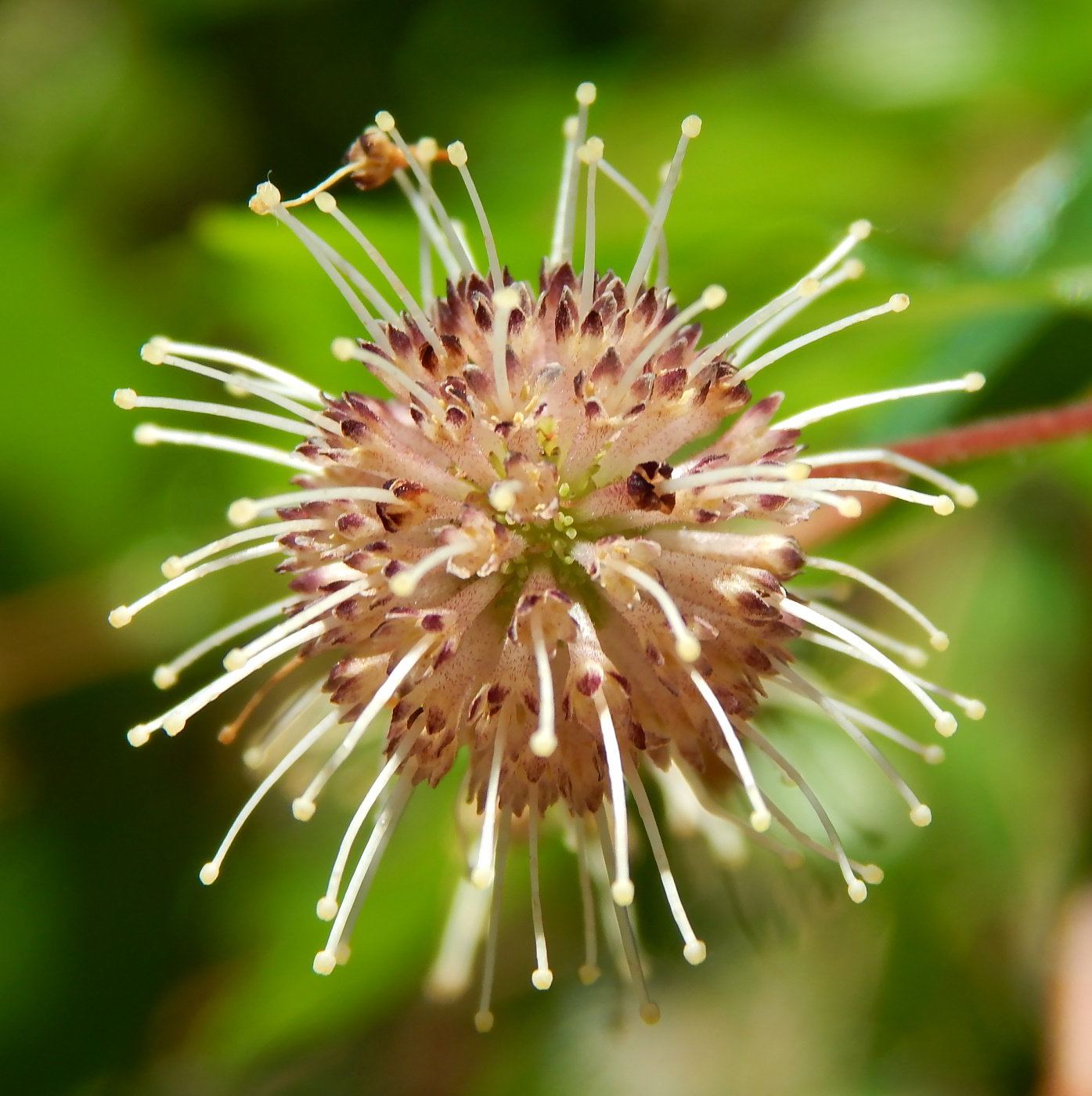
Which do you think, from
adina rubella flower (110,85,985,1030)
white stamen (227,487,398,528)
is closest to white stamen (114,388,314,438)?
adina rubella flower (110,85,985,1030)

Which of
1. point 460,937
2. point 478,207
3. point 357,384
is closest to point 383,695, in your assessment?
point 478,207

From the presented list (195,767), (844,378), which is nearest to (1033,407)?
(844,378)

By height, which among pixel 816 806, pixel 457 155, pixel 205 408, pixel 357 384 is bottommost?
pixel 816 806

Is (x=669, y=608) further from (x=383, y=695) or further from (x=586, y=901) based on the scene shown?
(x=586, y=901)

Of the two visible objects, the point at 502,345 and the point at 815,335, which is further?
the point at 815,335

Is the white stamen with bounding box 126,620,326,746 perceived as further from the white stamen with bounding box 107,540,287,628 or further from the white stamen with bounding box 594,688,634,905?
the white stamen with bounding box 594,688,634,905

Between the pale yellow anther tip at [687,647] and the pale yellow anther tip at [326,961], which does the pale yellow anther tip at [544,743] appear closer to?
the pale yellow anther tip at [687,647]
